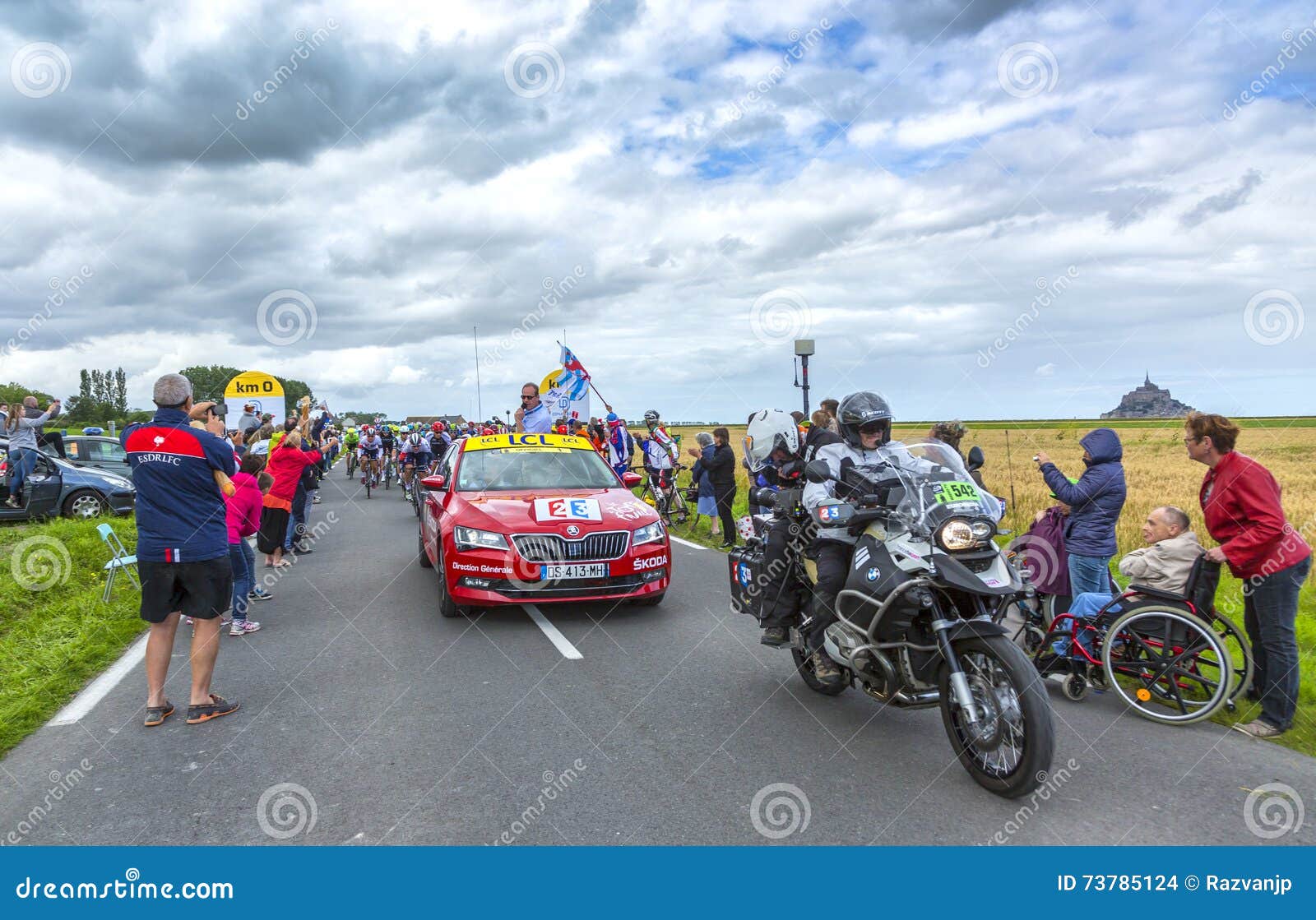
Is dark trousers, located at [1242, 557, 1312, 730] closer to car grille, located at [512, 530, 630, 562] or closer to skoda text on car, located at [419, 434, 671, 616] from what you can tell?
skoda text on car, located at [419, 434, 671, 616]

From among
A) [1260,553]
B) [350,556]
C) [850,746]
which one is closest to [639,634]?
[850,746]

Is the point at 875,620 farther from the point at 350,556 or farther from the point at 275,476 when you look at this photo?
the point at 350,556

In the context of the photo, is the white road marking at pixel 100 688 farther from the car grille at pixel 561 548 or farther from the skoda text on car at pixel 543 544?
the car grille at pixel 561 548

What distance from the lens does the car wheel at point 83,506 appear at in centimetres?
1572

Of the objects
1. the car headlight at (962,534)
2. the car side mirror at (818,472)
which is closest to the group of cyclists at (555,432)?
the car side mirror at (818,472)

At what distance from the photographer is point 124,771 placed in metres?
4.41

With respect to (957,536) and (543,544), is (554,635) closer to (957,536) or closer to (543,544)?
(543,544)

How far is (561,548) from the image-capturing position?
296 inches

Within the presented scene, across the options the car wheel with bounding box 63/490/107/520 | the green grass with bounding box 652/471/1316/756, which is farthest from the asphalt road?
the car wheel with bounding box 63/490/107/520

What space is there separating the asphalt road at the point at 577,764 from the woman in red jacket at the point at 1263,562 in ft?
1.14

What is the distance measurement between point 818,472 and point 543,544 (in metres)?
3.44

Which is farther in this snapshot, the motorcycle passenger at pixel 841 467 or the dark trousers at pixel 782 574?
the dark trousers at pixel 782 574

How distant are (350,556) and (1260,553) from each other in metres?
10.7

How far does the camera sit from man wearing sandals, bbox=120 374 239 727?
516 centimetres
